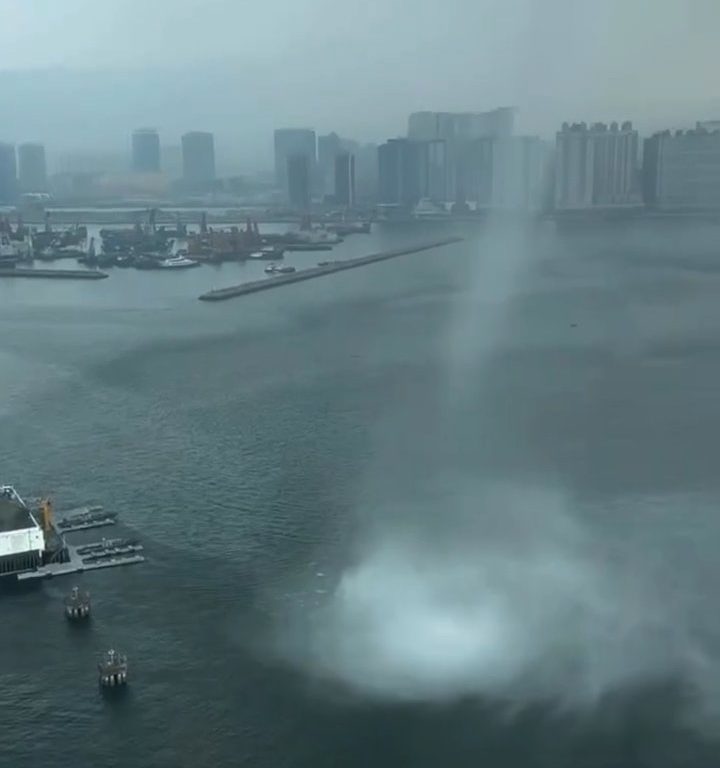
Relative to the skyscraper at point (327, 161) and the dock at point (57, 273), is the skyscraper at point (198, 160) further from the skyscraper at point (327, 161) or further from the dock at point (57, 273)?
the dock at point (57, 273)

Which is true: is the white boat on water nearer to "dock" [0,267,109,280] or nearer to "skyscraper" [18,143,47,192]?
"dock" [0,267,109,280]

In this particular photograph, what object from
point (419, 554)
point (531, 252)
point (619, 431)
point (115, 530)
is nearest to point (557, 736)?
point (419, 554)

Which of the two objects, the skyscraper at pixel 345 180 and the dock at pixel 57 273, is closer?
the dock at pixel 57 273

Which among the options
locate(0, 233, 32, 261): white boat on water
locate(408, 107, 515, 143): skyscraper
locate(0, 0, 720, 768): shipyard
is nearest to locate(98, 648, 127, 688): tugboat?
locate(0, 0, 720, 768): shipyard

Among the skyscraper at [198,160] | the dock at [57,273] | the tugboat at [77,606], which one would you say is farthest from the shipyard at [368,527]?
the skyscraper at [198,160]

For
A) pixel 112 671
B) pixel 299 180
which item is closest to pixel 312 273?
pixel 299 180

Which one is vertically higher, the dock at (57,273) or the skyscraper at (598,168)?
the skyscraper at (598,168)
